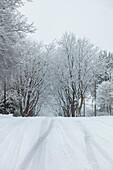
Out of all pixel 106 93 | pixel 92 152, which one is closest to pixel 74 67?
pixel 106 93

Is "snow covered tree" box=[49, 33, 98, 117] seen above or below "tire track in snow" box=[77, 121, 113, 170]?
above

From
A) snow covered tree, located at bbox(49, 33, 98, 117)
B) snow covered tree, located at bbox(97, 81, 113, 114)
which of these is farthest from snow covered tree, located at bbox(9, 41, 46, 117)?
snow covered tree, located at bbox(97, 81, 113, 114)

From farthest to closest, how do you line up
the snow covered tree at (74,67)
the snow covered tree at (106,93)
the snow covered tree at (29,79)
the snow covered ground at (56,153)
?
the snow covered tree at (106,93) → the snow covered tree at (74,67) → the snow covered tree at (29,79) → the snow covered ground at (56,153)

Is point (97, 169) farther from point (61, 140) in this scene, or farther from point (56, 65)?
point (56, 65)

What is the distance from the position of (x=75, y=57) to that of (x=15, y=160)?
52.9ft

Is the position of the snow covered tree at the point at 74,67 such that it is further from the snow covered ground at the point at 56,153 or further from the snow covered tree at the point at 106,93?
the snow covered ground at the point at 56,153

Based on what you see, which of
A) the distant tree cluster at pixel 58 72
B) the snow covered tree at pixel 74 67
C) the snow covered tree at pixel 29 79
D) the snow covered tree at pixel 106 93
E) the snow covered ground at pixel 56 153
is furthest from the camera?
the snow covered tree at pixel 106 93

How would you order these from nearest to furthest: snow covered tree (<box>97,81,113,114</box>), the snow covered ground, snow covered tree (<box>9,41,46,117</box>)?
1. the snow covered ground
2. snow covered tree (<box>9,41,46,117</box>)
3. snow covered tree (<box>97,81,113,114</box>)

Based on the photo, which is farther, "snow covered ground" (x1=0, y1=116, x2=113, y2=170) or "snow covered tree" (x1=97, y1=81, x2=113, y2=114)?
"snow covered tree" (x1=97, y1=81, x2=113, y2=114)

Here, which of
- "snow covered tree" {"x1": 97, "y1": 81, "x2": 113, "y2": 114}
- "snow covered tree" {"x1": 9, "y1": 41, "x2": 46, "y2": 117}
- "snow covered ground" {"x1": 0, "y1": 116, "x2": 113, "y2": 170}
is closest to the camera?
"snow covered ground" {"x1": 0, "y1": 116, "x2": 113, "y2": 170}

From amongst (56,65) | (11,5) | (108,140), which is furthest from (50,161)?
(56,65)

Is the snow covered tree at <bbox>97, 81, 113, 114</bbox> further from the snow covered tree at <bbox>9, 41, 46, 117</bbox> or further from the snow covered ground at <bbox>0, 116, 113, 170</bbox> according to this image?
the snow covered ground at <bbox>0, 116, 113, 170</bbox>

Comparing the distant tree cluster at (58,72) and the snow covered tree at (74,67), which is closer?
the distant tree cluster at (58,72)

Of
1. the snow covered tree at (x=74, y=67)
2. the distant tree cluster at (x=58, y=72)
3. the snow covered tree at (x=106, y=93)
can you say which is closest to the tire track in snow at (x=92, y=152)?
the distant tree cluster at (x=58, y=72)
